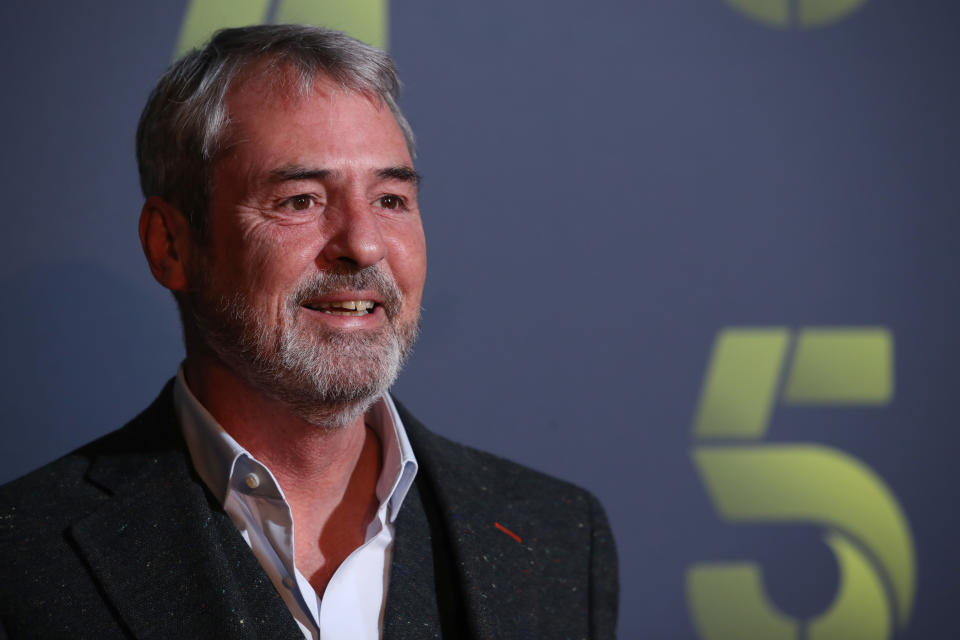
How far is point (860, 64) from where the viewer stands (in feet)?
6.49

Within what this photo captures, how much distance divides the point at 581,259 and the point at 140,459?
3.12ft

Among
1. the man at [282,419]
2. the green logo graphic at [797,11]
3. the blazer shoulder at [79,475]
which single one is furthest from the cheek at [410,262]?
the green logo graphic at [797,11]

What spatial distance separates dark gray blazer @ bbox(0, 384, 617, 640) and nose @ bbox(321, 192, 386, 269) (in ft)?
1.07

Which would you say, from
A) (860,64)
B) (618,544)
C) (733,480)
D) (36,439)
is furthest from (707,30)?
(36,439)

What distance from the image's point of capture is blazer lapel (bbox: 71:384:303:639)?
Answer: 1161mm

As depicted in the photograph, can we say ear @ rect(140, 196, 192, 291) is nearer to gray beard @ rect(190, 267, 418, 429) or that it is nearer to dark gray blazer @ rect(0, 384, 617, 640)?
gray beard @ rect(190, 267, 418, 429)

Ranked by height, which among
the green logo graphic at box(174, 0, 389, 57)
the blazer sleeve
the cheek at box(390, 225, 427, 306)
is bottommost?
the blazer sleeve

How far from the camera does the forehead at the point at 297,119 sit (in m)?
1.31

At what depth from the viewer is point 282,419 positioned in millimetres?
1349

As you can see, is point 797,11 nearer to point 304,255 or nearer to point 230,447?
point 304,255

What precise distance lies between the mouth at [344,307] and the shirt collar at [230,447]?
19 cm

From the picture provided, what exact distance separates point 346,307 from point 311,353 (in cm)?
8

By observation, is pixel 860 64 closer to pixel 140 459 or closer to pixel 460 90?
pixel 460 90

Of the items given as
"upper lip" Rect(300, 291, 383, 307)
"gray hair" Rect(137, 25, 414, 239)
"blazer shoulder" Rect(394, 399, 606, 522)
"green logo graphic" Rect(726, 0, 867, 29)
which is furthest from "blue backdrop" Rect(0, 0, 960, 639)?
"upper lip" Rect(300, 291, 383, 307)
